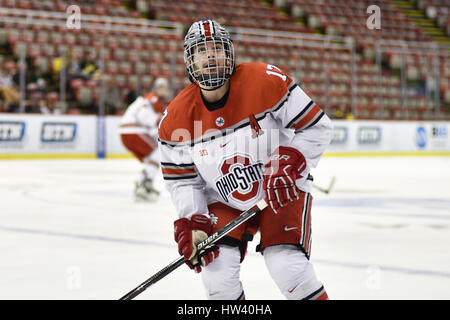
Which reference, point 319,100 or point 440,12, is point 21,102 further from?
point 440,12

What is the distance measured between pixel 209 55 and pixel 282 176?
44 centimetres

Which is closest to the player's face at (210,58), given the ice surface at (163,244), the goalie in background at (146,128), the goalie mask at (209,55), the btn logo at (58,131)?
the goalie mask at (209,55)

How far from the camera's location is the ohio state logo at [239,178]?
2.43 metres

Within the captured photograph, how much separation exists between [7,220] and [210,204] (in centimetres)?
338

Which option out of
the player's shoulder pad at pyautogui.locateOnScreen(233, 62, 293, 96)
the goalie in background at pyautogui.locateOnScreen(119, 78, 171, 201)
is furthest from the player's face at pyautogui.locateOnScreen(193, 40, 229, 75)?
the goalie in background at pyautogui.locateOnScreen(119, 78, 171, 201)

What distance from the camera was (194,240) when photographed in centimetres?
238

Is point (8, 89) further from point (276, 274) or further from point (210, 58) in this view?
point (276, 274)

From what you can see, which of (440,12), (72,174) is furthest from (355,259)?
(440,12)

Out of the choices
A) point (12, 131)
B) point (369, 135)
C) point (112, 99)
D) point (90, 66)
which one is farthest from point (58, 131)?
point (369, 135)

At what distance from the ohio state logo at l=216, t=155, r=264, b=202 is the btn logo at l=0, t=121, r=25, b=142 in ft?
37.7

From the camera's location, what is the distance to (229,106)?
241 cm

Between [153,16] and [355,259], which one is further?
[153,16]

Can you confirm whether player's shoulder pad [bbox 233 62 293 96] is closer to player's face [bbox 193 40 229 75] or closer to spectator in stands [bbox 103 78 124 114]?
player's face [bbox 193 40 229 75]
